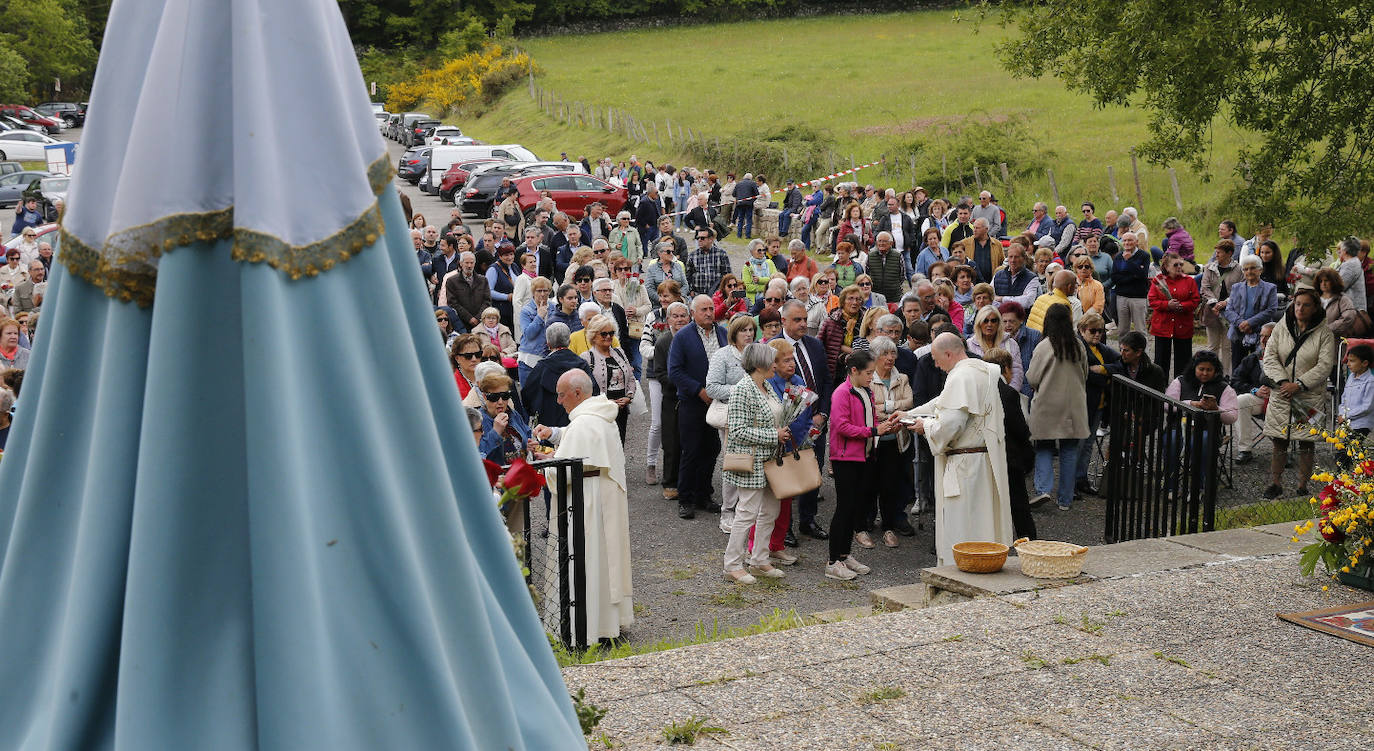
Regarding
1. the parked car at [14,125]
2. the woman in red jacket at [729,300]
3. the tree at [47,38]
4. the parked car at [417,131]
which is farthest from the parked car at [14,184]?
the tree at [47,38]

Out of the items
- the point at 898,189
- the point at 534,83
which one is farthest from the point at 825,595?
the point at 534,83

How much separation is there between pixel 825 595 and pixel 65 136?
207ft

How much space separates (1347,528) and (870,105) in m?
45.6

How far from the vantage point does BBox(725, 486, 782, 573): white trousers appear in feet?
31.3

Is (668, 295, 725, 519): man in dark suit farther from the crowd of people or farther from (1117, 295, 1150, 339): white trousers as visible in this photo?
(1117, 295, 1150, 339): white trousers

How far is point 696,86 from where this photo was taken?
59719mm

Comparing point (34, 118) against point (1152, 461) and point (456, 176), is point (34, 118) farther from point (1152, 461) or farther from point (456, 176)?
point (1152, 461)

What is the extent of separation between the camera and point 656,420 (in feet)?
40.5

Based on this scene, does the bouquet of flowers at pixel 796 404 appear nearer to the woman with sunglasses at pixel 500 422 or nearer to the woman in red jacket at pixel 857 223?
the woman with sunglasses at pixel 500 422

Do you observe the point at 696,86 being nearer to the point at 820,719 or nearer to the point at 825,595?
the point at 825,595

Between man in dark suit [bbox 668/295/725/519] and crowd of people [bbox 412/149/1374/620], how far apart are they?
19 millimetres

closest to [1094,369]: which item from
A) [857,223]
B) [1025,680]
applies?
[1025,680]

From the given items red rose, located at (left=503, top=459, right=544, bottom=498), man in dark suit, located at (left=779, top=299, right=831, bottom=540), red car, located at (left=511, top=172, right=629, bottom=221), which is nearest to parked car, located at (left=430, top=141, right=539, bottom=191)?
red car, located at (left=511, top=172, right=629, bottom=221)

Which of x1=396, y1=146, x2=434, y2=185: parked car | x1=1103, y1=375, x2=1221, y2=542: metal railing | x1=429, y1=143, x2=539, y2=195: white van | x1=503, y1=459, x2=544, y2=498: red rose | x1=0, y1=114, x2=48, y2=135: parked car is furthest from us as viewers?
x1=0, y1=114, x2=48, y2=135: parked car
